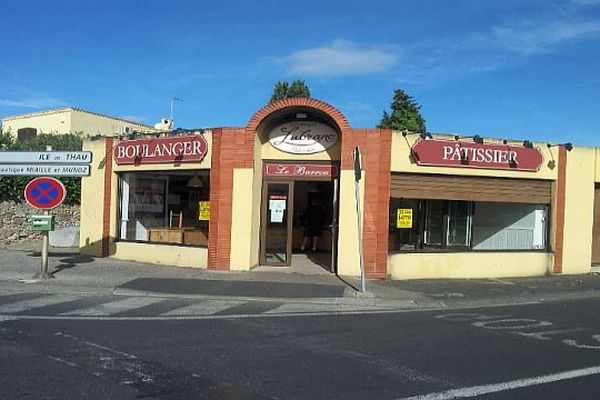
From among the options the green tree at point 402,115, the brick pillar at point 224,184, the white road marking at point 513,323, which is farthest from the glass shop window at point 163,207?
the green tree at point 402,115

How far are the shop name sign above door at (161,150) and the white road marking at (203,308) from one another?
541cm

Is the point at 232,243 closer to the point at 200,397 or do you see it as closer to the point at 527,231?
the point at 527,231

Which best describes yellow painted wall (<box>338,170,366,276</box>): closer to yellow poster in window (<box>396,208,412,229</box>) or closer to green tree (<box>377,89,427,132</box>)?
yellow poster in window (<box>396,208,412,229</box>)

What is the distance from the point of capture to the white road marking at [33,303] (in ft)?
33.5

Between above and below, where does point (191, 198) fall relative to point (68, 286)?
above

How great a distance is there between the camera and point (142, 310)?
1066 centimetres

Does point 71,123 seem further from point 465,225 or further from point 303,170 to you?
point 465,225

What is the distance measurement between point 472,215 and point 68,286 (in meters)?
10.4

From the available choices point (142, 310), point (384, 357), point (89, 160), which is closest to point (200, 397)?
point (384, 357)

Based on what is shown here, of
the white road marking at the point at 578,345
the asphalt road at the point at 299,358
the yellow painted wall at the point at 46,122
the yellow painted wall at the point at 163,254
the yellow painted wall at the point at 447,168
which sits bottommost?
the asphalt road at the point at 299,358

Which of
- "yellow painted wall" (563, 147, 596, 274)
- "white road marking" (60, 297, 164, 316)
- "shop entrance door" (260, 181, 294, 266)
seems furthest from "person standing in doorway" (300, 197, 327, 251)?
"white road marking" (60, 297, 164, 316)

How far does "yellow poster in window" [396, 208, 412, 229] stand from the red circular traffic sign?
7782 mm

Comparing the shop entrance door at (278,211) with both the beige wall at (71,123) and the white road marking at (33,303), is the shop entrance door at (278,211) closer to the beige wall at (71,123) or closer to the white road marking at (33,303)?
the white road marking at (33,303)

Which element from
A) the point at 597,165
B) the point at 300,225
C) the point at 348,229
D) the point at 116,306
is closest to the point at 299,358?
the point at 116,306
